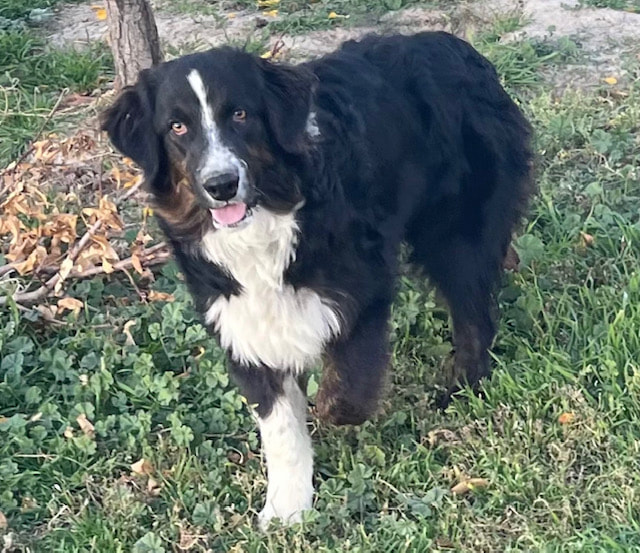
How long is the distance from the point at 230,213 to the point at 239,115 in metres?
0.27

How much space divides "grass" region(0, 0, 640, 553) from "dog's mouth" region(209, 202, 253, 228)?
944 mm

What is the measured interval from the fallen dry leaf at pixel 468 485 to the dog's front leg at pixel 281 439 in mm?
470

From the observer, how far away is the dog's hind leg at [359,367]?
3.14 meters

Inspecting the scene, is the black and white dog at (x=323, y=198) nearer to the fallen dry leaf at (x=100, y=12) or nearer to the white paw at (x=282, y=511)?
the white paw at (x=282, y=511)

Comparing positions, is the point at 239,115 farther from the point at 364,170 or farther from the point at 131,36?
the point at 131,36

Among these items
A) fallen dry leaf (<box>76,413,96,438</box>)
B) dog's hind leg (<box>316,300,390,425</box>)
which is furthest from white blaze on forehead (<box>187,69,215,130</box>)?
fallen dry leaf (<box>76,413,96,438</box>)

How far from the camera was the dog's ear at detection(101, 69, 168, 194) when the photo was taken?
2.87 metres

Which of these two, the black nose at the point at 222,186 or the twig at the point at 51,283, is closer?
the black nose at the point at 222,186

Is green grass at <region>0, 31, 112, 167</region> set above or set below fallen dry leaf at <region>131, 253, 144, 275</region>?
below

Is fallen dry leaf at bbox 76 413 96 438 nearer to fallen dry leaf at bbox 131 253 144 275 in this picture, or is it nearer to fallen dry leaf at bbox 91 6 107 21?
fallen dry leaf at bbox 131 253 144 275

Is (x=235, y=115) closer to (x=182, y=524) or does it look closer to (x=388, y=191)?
(x=388, y=191)

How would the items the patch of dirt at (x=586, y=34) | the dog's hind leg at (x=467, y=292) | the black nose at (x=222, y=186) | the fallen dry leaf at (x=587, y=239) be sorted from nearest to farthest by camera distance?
1. the black nose at (x=222, y=186)
2. the dog's hind leg at (x=467, y=292)
3. the fallen dry leaf at (x=587, y=239)
4. the patch of dirt at (x=586, y=34)

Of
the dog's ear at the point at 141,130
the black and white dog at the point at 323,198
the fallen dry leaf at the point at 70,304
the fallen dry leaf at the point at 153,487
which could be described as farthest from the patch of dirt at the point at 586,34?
the fallen dry leaf at the point at 153,487

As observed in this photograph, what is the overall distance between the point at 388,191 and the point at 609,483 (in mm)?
1144
